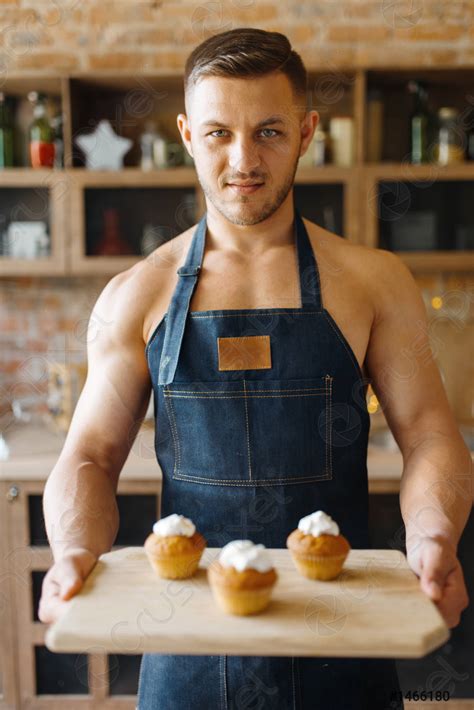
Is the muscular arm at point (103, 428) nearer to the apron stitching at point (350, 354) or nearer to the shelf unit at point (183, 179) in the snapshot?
the apron stitching at point (350, 354)

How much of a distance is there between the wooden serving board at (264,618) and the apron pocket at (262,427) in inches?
9.7

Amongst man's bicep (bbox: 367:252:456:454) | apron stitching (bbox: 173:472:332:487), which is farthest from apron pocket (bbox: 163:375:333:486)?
man's bicep (bbox: 367:252:456:454)

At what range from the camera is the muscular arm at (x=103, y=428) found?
115cm

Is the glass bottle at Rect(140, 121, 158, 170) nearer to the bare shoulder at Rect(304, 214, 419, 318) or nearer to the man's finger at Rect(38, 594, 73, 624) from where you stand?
the bare shoulder at Rect(304, 214, 419, 318)

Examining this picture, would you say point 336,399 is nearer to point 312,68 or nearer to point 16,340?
point 312,68

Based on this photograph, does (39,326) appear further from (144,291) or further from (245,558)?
(245,558)

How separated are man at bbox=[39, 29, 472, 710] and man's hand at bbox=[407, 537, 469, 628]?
10cm

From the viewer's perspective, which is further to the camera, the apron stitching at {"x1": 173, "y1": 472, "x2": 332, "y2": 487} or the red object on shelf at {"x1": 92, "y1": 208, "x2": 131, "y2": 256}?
the red object on shelf at {"x1": 92, "y1": 208, "x2": 131, "y2": 256}

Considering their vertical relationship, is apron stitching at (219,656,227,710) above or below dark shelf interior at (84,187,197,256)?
below

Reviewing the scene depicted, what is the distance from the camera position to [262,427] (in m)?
1.28

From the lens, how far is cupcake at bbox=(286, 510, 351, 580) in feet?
3.30

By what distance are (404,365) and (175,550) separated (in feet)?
1.69

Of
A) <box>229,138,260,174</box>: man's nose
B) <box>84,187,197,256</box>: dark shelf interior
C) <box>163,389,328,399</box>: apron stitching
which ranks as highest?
<box>84,187,197,256</box>: dark shelf interior

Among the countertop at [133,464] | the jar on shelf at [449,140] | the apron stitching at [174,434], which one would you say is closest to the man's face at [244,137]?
the apron stitching at [174,434]
